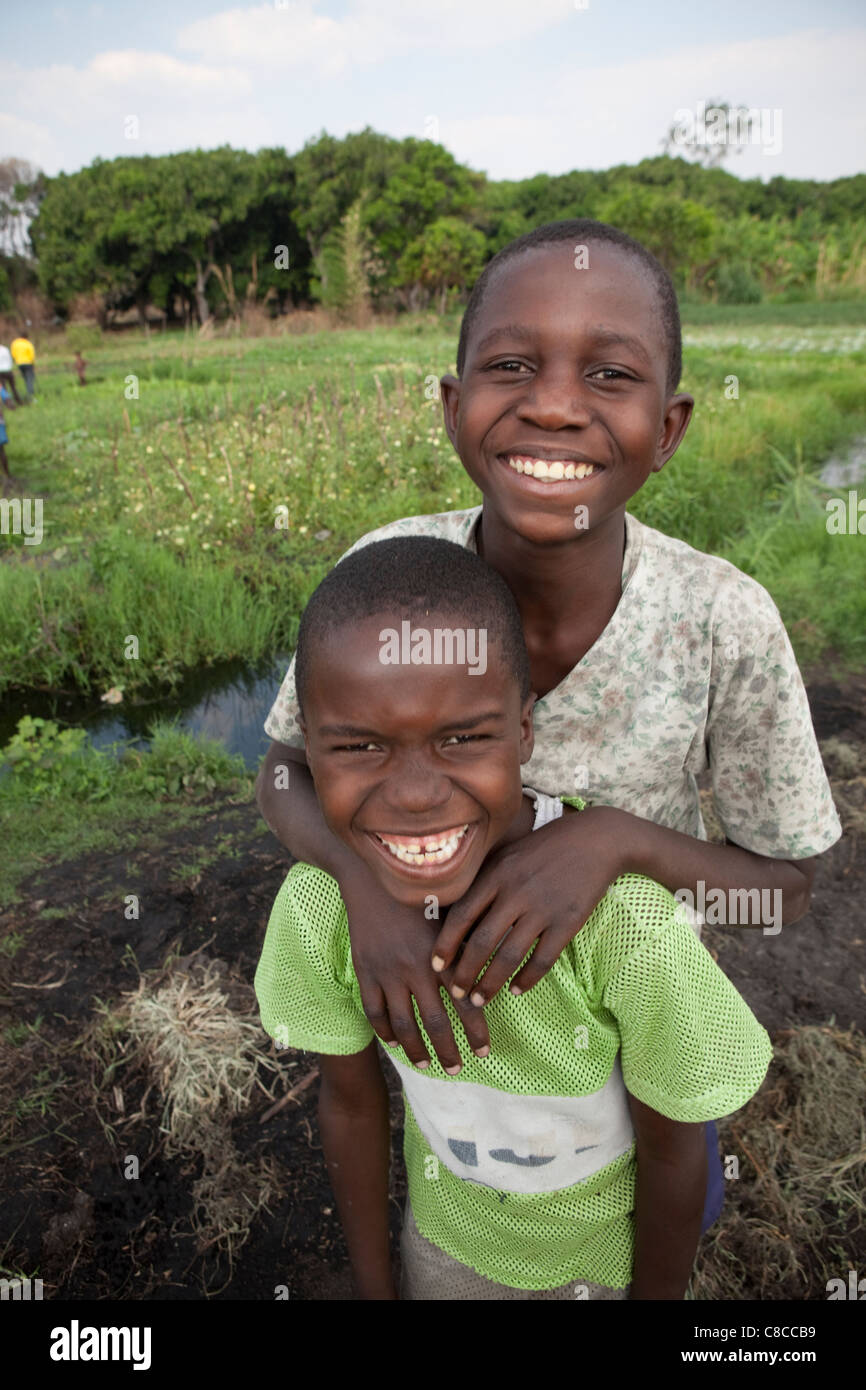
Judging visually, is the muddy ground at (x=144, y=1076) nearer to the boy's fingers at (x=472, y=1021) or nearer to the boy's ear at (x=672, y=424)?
the boy's fingers at (x=472, y=1021)

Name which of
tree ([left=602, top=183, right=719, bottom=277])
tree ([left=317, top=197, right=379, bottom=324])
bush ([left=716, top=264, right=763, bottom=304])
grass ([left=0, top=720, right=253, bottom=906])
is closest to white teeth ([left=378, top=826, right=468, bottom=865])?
grass ([left=0, top=720, right=253, bottom=906])

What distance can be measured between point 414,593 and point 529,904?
420 mm

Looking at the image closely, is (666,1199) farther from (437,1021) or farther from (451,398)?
(451,398)

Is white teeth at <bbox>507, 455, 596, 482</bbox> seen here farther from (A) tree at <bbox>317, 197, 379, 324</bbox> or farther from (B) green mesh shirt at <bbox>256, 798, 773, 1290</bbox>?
(A) tree at <bbox>317, 197, 379, 324</bbox>

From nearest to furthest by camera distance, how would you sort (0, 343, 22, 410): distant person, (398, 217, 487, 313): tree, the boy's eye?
the boy's eye < (0, 343, 22, 410): distant person < (398, 217, 487, 313): tree

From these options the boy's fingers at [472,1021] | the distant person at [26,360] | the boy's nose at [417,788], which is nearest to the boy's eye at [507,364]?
the boy's nose at [417,788]

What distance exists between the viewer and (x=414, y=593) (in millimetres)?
1082

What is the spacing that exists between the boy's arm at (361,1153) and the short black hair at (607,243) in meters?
1.17

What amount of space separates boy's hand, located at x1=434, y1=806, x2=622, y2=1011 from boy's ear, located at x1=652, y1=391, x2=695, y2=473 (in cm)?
61

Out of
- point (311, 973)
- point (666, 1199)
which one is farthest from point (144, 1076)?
point (666, 1199)

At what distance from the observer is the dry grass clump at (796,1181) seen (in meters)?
1.77

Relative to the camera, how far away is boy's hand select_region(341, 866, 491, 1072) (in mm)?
1144

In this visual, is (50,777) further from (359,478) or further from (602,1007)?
(359,478)
